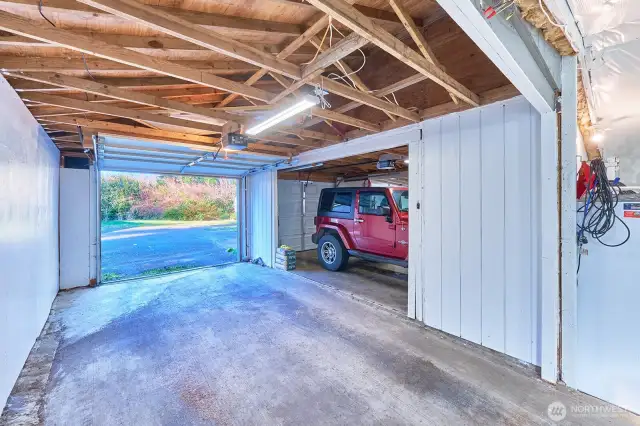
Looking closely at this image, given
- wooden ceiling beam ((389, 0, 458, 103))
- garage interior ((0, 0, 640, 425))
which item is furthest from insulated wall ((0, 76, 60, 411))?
wooden ceiling beam ((389, 0, 458, 103))

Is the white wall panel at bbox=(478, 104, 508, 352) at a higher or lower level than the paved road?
higher

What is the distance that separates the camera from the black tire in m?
5.85

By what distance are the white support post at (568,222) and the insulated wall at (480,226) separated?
247 mm

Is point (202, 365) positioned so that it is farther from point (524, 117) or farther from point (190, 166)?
point (190, 166)

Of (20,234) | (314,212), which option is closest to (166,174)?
(20,234)

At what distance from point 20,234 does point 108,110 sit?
4.65ft

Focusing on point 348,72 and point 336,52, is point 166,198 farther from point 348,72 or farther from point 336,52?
point 336,52

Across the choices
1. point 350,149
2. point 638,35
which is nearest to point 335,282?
point 350,149

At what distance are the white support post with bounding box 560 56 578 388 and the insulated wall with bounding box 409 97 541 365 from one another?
0.25 meters

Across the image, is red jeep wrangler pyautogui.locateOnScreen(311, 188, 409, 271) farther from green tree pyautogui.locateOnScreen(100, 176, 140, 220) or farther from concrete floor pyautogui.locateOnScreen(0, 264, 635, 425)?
green tree pyautogui.locateOnScreen(100, 176, 140, 220)

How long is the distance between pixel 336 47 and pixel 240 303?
3577 mm

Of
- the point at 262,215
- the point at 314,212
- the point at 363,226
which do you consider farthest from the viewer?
the point at 314,212

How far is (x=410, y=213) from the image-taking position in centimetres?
341

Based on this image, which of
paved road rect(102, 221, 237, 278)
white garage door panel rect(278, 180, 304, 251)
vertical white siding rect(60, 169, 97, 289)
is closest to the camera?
vertical white siding rect(60, 169, 97, 289)
